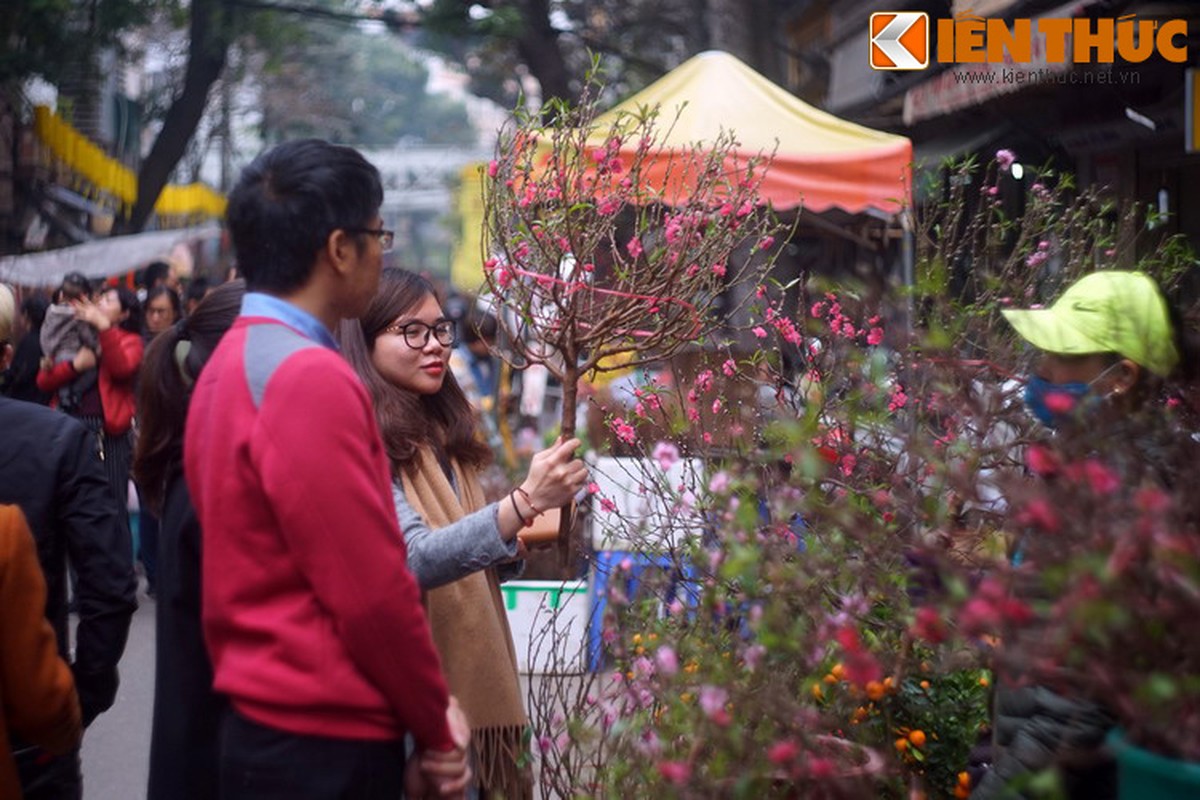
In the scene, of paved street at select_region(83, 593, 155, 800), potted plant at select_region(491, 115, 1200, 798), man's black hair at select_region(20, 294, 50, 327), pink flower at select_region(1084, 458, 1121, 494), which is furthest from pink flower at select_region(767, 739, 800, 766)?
man's black hair at select_region(20, 294, 50, 327)

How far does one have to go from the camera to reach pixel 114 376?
31.9 ft

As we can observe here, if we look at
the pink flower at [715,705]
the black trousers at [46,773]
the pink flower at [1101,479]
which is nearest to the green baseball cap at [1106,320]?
the pink flower at [1101,479]

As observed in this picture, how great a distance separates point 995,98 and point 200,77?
14.7 metres

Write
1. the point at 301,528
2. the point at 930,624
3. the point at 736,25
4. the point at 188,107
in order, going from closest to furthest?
1. the point at 930,624
2. the point at 301,528
3. the point at 736,25
4. the point at 188,107

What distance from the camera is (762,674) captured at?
2.93 m

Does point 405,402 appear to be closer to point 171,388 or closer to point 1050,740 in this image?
point 171,388

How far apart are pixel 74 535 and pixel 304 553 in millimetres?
1376

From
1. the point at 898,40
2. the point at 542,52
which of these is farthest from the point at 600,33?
the point at 898,40

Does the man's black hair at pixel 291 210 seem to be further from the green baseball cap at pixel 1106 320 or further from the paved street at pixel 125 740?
the paved street at pixel 125 740

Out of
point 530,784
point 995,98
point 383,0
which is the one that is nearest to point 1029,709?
point 530,784

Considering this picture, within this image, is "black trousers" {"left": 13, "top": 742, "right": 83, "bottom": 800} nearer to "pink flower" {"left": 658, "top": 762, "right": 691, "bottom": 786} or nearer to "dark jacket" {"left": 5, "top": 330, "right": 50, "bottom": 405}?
"pink flower" {"left": 658, "top": 762, "right": 691, "bottom": 786}

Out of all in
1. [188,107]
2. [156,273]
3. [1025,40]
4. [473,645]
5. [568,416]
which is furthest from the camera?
[188,107]

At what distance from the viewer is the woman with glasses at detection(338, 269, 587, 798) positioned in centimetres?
340

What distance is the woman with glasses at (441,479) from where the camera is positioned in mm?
3398
